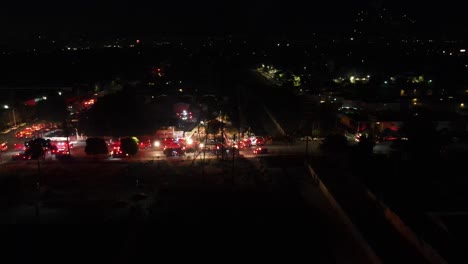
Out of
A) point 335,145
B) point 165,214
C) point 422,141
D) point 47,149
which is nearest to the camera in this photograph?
point 165,214

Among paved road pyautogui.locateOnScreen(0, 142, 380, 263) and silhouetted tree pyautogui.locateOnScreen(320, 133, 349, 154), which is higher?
silhouetted tree pyautogui.locateOnScreen(320, 133, 349, 154)

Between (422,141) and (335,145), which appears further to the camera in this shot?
(335,145)

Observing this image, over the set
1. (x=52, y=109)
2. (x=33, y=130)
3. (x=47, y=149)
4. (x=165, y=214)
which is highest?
(x=52, y=109)

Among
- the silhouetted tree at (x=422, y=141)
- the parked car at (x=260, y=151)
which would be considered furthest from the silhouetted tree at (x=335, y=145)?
the silhouetted tree at (x=422, y=141)

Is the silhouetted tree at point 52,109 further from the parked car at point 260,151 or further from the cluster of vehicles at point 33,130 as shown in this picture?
the parked car at point 260,151

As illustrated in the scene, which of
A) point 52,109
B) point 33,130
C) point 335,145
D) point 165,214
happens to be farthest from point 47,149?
point 335,145

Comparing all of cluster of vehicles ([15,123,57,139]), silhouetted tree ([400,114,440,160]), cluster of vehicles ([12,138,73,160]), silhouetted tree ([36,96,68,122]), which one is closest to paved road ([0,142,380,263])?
cluster of vehicles ([12,138,73,160])

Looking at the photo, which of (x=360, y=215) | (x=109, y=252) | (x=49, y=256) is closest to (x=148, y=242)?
(x=109, y=252)

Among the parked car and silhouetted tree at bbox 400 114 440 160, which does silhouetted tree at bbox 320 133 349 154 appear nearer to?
the parked car

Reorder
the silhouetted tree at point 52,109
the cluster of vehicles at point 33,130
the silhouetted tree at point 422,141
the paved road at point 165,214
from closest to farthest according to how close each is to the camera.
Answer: the paved road at point 165,214 → the silhouetted tree at point 422,141 → the cluster of vehicles at point 33,130 → the silhouetted tree at point 52,109

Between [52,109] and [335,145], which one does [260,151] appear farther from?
[52,109]

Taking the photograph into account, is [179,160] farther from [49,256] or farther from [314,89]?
[314,89]

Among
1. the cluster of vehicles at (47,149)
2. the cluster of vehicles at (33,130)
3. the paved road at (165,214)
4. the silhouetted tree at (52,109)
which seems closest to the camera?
the paved road at (165,214)
